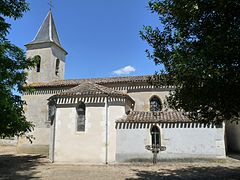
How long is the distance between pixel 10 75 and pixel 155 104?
14.5 metres

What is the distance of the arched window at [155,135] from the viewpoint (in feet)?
53.7

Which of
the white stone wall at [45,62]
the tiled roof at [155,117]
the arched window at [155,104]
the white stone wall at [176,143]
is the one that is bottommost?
the white stone wall at [176,143]

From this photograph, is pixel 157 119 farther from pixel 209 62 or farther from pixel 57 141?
pixel 209 62

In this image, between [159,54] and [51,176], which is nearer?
[159,54]

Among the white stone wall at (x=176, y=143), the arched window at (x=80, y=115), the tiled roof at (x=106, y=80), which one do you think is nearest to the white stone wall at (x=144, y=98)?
the tiled roof at (x=106, y=80)

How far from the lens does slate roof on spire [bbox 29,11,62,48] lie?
26.9m

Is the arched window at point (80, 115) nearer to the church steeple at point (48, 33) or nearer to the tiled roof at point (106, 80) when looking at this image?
the tiled roof at point (106, 80)

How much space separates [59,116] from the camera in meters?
17.6

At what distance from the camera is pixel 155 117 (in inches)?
672

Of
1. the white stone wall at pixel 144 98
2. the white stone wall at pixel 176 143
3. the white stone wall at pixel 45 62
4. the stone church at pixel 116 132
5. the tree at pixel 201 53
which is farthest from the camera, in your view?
the white stone wall at pixel 45 62

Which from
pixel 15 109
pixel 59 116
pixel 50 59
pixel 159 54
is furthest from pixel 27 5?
pixel 50 59

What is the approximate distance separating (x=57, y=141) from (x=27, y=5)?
34.6ft

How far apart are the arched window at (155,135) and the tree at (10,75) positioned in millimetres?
8966

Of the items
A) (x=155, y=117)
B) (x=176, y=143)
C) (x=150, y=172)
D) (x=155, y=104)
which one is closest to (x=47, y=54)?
(x=155, y=104)
